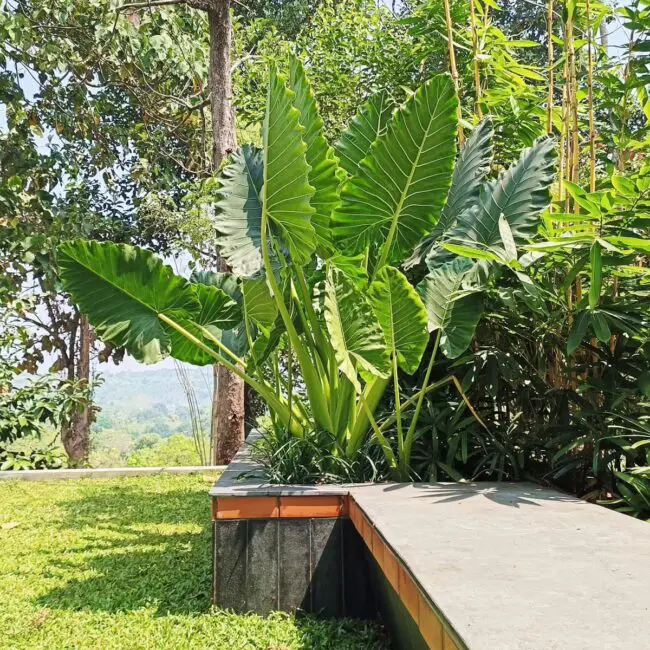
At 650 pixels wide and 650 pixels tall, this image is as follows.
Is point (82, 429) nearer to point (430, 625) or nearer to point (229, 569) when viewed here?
point (229, 569)

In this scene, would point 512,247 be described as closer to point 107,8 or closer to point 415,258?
point 415,258

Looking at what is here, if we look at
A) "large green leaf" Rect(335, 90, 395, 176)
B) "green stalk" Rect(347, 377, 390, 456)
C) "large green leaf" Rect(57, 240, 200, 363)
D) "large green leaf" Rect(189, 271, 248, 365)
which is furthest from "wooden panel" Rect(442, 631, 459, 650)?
"large green leaf" Rect(335, 90, 395, 176)

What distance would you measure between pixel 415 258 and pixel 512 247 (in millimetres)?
1030

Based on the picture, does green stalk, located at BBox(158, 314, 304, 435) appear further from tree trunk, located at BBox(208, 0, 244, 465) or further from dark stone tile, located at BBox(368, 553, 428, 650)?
tree trunk, located at BBox(208, 0, 244, 465)

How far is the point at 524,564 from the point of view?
1371mm

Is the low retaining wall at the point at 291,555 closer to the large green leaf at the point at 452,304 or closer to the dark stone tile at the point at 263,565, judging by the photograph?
the dark stone tile at the point at 263,565

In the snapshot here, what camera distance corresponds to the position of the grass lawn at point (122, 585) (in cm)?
207

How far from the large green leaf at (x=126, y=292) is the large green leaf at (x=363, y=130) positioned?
102 cm

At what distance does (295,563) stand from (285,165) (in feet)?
4.62

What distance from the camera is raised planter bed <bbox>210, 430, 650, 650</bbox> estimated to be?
1036 mm

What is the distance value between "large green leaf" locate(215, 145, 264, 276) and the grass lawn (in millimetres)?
1284

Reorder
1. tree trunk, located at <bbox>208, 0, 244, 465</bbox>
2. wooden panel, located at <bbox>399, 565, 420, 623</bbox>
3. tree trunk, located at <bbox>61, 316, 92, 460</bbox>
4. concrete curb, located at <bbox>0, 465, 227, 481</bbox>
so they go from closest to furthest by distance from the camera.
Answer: wooden panel, located at <bbox>399, 565, 420, 623</bbox>, concrete curb, located at <bbox>0, 465, 227, 481</bbox>, tree trunk, located at <bbox>208, 0, 244, 465</bbox>, tree trunk, located at <bbox>61, 316, 92, 460</bbox>

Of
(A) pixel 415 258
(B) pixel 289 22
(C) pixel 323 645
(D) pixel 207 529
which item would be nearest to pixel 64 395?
(D) pixel 207 529

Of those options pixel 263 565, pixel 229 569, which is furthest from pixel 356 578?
pixel 229 569
